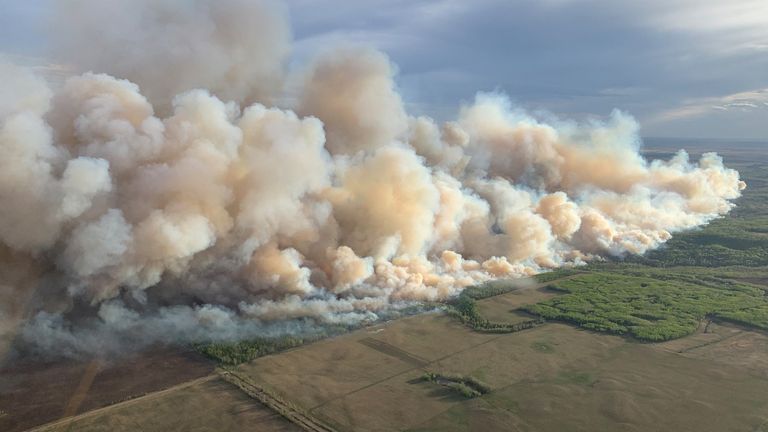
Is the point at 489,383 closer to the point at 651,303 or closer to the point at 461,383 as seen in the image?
the point at 461,383

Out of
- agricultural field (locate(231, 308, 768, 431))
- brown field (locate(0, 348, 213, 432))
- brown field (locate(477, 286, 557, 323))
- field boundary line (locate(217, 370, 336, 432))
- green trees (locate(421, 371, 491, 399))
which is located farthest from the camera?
brown field (locate(477, 286, 557, 323))

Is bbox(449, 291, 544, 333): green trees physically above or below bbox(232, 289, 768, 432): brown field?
above

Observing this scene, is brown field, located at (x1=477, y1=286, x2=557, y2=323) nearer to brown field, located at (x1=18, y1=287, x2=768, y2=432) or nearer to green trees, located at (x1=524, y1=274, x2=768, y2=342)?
green trees, located at (x1=524, y1=274, x2=768, y2=342)

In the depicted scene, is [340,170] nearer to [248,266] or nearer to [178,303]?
[248,266]

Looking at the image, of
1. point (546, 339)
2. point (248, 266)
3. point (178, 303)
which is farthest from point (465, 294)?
point (178, 303)

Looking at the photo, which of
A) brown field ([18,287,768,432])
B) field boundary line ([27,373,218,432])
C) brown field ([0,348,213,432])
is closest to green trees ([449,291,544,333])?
brown field ([18,287,768,432])

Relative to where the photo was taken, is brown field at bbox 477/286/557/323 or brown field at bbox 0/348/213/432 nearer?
brown field at bbox 0/348/213/432

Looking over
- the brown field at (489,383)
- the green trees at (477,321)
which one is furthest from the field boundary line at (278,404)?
the green trees at (477,321)

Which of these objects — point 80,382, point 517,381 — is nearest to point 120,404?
point 80,382

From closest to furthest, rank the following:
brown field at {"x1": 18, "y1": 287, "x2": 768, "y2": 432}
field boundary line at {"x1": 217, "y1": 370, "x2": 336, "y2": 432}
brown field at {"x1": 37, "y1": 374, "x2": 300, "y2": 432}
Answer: brown field at {"x1": 37, "y1": 374, "x2": 300, "y2": 432} < field boundary line at {"x1": 217, "y1": 370, "x2": 336, "y2": 432} < brown field at {"x1": 18, "y1": 287, "x2": 768, "y2": 432}
